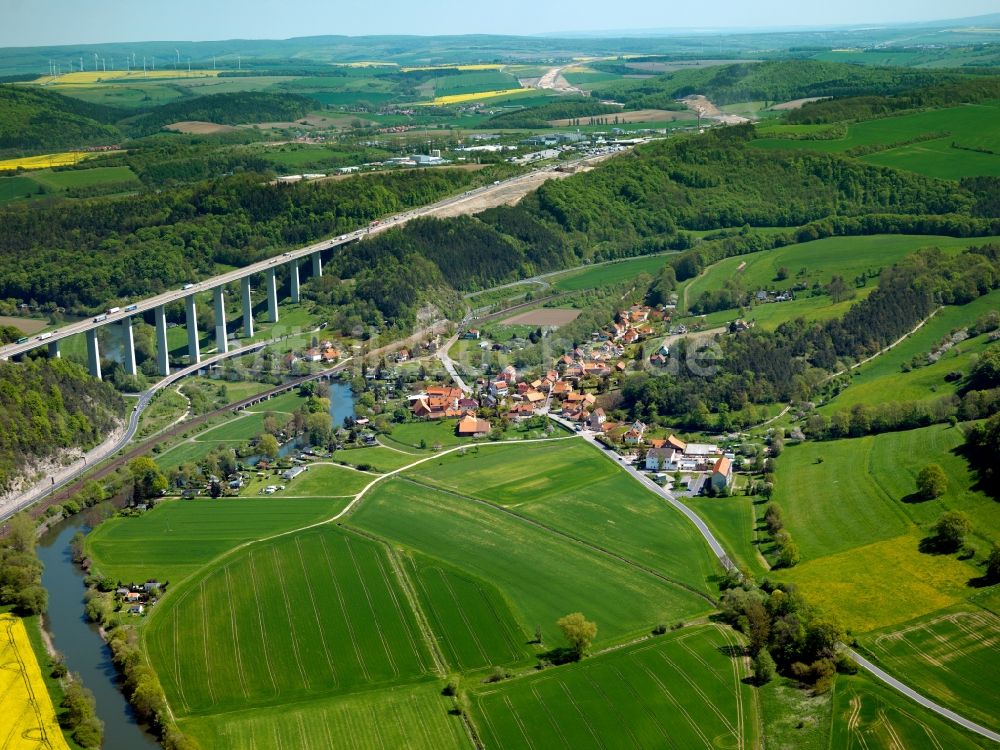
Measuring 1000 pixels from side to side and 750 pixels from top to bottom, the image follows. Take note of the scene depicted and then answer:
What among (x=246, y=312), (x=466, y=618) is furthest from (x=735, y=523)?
(x=246, y=312)

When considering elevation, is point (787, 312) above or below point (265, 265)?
below

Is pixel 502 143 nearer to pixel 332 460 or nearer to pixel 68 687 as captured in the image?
pixel 332 460

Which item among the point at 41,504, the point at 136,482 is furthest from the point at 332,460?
the point at 41,504

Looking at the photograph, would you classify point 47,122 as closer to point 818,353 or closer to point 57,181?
point 57,181

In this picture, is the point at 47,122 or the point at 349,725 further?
the point at 47,122

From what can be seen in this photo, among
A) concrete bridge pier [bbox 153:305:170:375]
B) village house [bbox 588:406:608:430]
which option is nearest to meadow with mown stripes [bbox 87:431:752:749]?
village house [bbox 588:406:608:430]

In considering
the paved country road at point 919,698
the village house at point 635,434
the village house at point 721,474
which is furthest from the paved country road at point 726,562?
the village house at point 721,474
